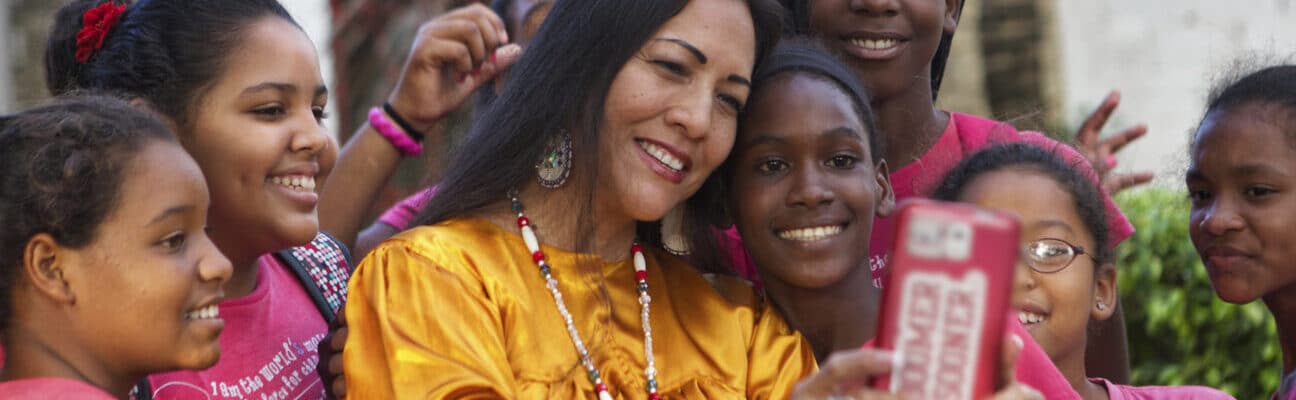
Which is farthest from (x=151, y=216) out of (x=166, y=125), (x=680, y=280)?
(x=680, y=280)

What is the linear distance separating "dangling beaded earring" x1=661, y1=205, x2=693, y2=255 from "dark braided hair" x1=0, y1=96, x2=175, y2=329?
3.49ft

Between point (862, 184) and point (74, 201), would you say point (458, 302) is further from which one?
point (862, 184)

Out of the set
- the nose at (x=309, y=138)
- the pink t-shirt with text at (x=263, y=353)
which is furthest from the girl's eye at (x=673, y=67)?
the pink t-shirt with text at (x=263, y=353)

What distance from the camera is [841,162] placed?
3.14 m

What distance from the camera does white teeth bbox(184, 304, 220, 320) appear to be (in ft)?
8.63

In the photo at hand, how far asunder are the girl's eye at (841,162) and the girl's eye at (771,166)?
0.09 metres

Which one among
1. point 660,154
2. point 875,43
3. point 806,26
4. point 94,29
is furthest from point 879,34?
point 94,29

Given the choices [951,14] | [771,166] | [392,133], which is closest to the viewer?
[771,166]

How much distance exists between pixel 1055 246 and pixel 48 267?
1974 mm

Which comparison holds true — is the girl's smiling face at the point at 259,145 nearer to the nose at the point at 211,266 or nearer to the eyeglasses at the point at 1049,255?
the nose at the point at 211,266

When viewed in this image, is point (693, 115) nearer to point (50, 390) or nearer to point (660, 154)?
point (660, 154)

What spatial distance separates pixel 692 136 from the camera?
2883 mm

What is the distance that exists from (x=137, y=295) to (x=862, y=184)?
1.40m

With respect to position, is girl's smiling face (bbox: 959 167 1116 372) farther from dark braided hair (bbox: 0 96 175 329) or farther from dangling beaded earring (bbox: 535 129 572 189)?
dark braided hair (bbox: 0 96 175 329)
